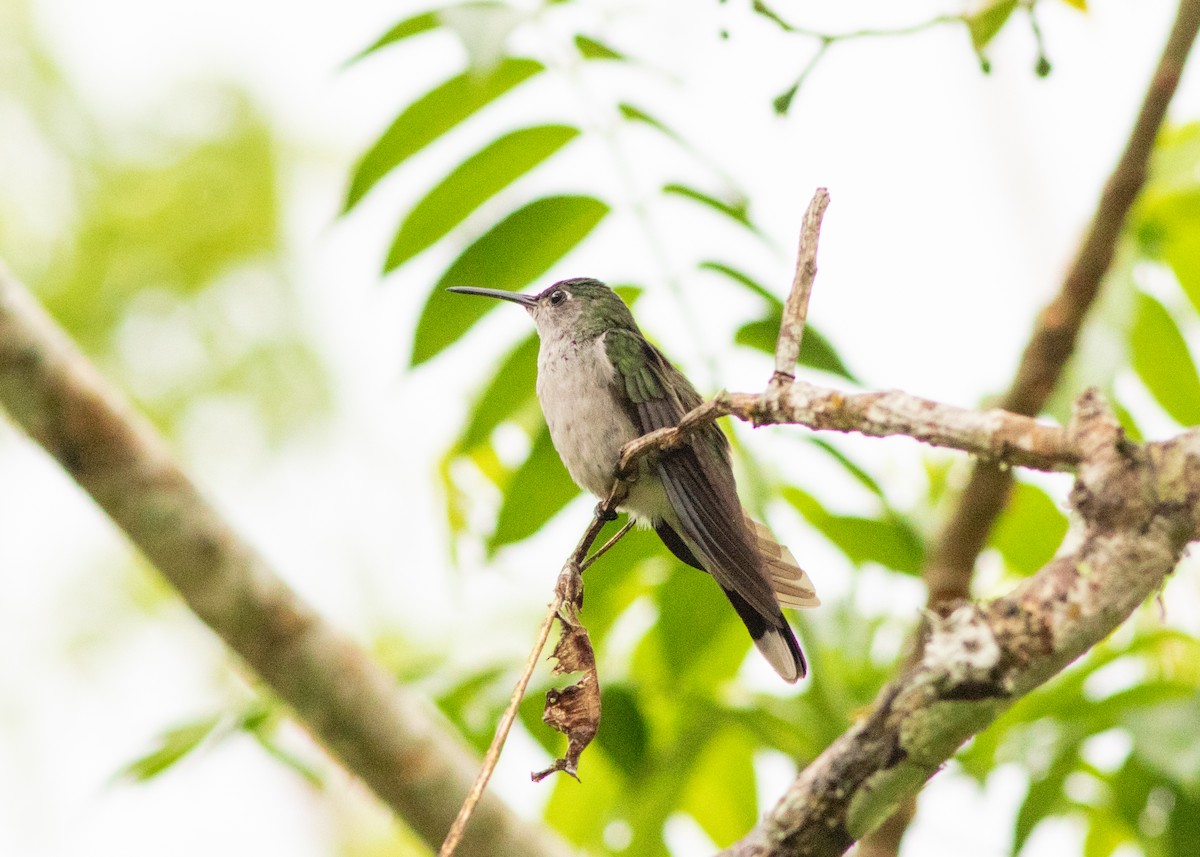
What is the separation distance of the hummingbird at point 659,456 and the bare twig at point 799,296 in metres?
0.59

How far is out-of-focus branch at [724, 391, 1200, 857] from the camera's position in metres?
1.41

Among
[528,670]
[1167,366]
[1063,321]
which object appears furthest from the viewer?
[1063,321]

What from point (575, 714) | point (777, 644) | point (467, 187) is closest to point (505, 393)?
point (467, 187)

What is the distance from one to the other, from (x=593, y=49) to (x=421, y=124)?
0.58 m

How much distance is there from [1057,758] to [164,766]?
2498mm

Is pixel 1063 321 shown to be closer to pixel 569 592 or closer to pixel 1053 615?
pixel 569 592

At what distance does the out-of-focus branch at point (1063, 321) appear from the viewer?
11.6 feet

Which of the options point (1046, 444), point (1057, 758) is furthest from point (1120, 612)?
point (1057, 758)

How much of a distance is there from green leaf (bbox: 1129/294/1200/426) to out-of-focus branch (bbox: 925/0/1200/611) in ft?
0.62

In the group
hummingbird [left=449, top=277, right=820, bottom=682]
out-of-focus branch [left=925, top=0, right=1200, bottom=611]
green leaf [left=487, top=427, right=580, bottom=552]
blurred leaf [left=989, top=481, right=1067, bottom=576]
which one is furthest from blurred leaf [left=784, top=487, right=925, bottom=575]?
green leaf [left=487, top=427, right=580, bottom=552]

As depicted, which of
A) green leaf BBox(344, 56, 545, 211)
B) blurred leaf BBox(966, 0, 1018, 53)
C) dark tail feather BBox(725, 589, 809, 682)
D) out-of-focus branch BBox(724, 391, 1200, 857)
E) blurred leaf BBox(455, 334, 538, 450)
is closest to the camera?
out-of-focus branch BBox(724, 391, 1200, 857)

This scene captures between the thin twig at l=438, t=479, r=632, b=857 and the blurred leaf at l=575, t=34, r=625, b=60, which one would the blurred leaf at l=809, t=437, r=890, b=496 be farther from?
the blurred leaf at l=575, t=34, r=625, b=60

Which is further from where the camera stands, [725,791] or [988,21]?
[725,791]

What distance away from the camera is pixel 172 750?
11.6ft
